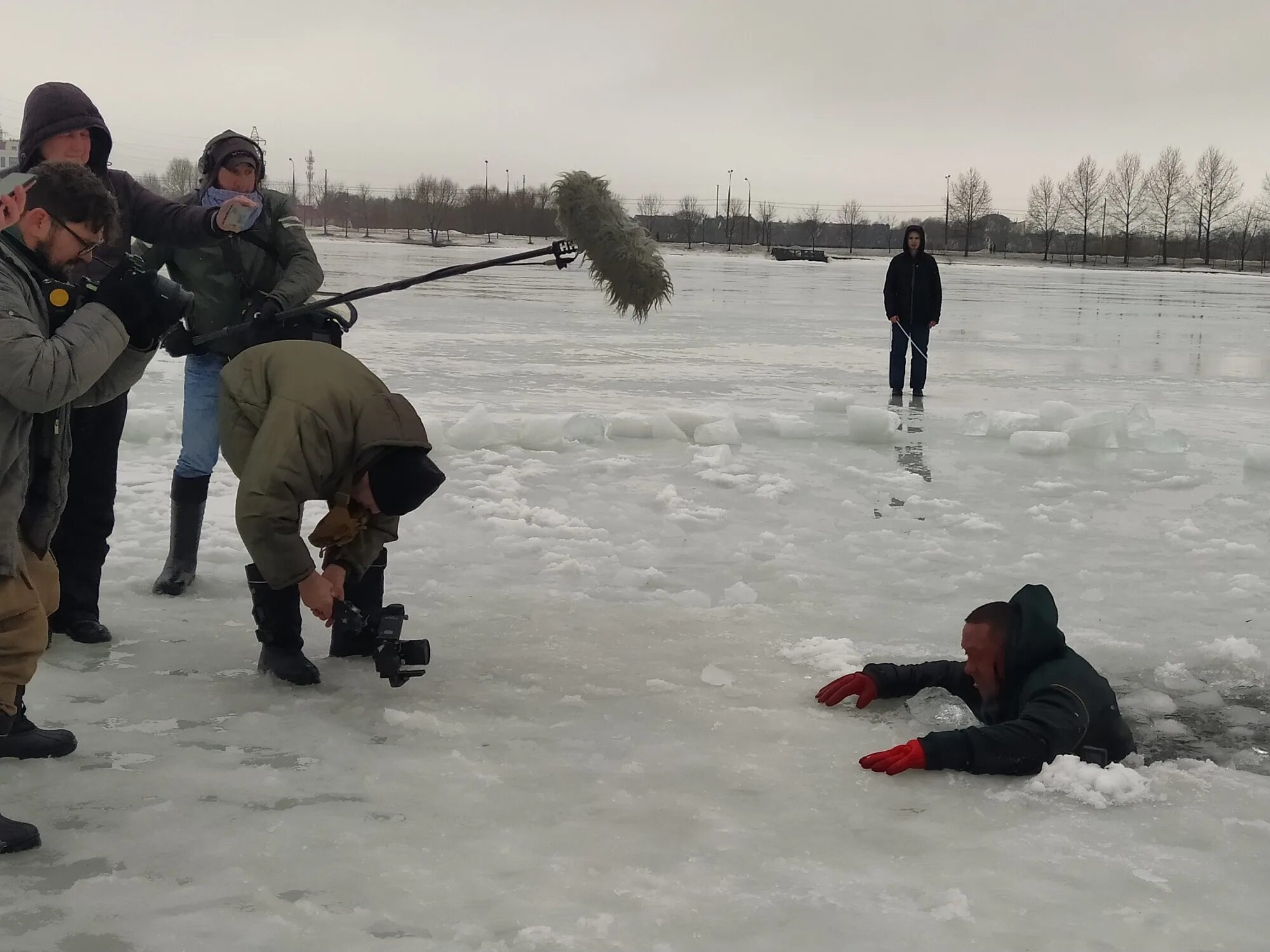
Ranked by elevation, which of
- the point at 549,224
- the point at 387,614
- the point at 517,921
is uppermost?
the point at 549,224

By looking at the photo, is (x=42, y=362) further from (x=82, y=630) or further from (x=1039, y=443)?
(x=1039, y=443)

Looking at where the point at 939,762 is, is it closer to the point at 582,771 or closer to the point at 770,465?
the point at 582,771

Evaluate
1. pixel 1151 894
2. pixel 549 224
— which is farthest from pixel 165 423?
pixel 1151 894

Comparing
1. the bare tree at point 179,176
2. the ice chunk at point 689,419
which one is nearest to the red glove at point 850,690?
the ice chunk at point 689,419

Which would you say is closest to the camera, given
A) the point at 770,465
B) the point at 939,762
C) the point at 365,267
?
the point at 939,762

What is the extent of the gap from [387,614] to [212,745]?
0.69m

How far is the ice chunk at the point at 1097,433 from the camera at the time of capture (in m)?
8.28

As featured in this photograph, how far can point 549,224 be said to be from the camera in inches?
157

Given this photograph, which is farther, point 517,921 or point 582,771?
point 582,771

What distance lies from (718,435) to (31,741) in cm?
564

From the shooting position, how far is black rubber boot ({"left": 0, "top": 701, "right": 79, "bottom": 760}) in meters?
3.04

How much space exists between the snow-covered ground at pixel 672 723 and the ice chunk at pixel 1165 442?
0.8 inches

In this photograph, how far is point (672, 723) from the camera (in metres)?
3.48

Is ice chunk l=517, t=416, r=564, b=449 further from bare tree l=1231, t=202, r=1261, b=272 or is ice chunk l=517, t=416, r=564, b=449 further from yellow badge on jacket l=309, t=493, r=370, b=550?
bare tree l=1231, t=202, r=1261, b=272
